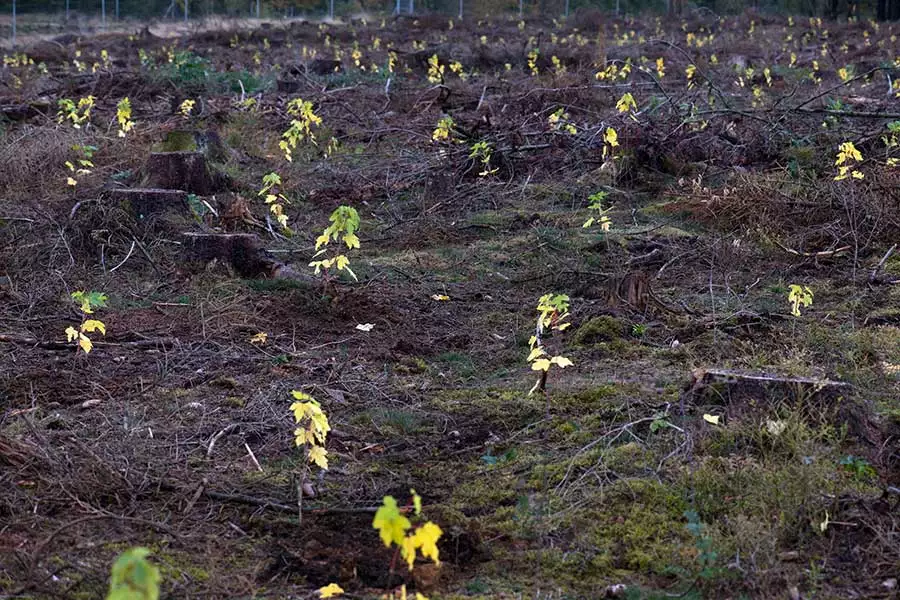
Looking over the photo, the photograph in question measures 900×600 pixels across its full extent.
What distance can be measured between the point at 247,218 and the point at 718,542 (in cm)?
520

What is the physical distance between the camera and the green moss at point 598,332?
16.8 feet

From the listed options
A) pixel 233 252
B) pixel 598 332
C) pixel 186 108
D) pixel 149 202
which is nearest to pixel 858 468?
pixel 598 332

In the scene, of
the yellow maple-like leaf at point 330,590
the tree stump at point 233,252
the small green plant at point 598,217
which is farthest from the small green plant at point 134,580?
the small green plant at point 598,217

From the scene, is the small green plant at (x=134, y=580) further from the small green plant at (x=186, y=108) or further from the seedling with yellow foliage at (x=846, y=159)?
the small green plant at (x=186, y=108)

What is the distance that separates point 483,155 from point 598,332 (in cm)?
403

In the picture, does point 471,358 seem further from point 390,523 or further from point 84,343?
point 390,523

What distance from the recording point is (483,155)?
29.3ft

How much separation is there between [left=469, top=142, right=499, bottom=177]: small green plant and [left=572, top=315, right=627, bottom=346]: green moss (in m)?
3.69

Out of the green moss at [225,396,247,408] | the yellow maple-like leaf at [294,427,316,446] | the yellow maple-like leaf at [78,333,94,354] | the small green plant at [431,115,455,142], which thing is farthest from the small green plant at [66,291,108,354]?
the small green plant at [431,115,455,142]

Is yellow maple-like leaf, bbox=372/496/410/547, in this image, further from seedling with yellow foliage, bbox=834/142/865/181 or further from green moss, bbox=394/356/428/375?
seedling with yellow foliage, bbox=834/142/865/181

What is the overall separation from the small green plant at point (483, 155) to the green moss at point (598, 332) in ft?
12.1

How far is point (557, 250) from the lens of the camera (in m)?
6.95

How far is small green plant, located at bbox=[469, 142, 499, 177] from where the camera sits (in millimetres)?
8820

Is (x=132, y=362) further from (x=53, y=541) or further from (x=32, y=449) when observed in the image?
(x=53, y=541)
